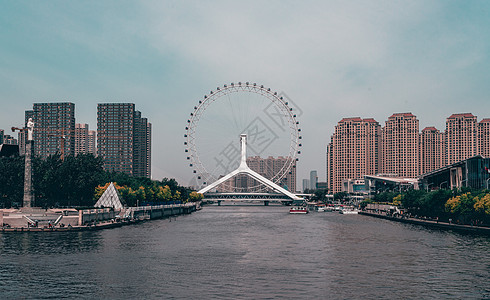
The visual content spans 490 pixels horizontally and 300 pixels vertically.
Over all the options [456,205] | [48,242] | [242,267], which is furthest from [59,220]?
[456,205]

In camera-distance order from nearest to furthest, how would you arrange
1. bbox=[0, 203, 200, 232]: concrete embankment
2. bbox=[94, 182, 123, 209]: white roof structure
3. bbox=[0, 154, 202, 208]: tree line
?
bbox=[0, 203, 200, 232]: concrete embankment
bbox=[94, 182, 123, 209]: white roof structure
bbox=[0, 154, 202, 208]: tree line

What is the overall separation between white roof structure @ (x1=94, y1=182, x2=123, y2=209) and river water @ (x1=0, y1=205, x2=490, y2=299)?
32033mm

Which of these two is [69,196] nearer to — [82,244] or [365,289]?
[82,244]

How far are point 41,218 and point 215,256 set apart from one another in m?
41.7

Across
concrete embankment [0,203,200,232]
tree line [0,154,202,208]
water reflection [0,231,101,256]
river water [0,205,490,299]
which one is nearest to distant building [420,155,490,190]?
river water [0,205,490,299]

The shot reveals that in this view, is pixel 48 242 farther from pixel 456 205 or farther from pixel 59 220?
pixel 456 205

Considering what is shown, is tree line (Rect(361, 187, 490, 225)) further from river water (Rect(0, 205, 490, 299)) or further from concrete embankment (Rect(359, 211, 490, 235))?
river water (Rect(0, 205, 490, 299))

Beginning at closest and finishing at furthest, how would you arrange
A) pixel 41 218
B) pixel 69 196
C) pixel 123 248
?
1. pixel 123 248
2. pixel 41 218
3. pixel 69 196

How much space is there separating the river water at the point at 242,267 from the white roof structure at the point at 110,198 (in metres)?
32.0

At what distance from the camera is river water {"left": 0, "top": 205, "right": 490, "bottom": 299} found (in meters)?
37.5

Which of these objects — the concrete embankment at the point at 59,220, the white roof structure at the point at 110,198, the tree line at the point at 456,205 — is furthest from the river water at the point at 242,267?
the white roof structure at the point at 110,198

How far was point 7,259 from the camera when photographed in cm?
5072

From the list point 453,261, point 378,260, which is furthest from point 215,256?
point 453,261

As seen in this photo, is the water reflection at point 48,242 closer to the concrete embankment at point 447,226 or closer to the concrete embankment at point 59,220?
the concrete embankment at point 59,220
